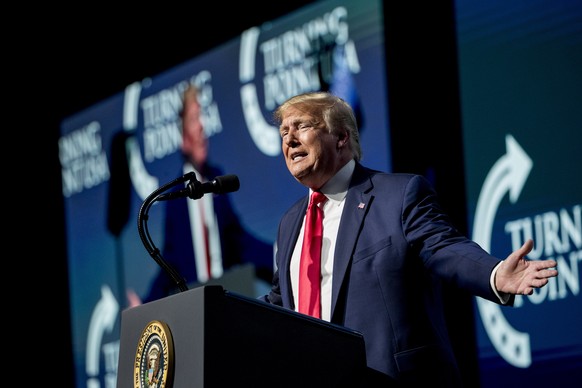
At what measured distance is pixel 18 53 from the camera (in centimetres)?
705

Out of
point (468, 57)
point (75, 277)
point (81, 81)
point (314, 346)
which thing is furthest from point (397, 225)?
point (81, 81)

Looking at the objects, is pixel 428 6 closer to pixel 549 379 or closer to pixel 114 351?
pixel 549 379

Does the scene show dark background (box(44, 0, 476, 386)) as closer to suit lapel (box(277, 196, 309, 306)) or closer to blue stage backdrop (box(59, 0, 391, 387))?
blue stage backdrop (box(59, 0, 391, 387))

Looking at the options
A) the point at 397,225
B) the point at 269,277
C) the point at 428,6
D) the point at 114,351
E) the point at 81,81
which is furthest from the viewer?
the point at 81,81

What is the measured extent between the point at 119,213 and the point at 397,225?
3655 millimetres

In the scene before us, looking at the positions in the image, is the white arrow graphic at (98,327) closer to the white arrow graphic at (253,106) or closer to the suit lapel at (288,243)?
the white arrow graphic at (253,106)

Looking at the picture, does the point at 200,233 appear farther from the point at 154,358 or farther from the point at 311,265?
the point at 154,358

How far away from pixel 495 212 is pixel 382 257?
1440mm

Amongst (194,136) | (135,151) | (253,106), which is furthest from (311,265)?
(135,151)

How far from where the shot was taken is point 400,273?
2531mm

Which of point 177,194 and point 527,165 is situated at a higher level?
point 527,165

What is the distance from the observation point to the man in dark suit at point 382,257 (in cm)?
241

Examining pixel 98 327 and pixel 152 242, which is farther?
pixel 98 327

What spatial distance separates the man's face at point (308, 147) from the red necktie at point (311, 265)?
92 millimetres
